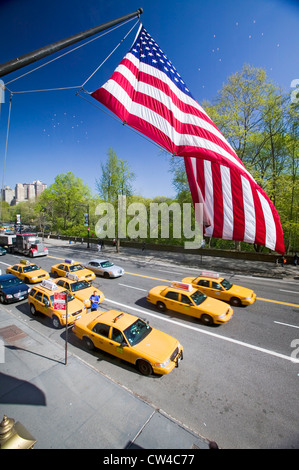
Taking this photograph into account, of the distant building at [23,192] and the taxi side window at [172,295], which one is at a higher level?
the distant building at [23,192]

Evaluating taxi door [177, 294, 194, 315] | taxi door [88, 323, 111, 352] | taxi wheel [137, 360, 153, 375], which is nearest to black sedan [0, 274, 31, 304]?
taxi door [88, 323, 111, 352]

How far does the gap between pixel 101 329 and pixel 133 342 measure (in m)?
1.38

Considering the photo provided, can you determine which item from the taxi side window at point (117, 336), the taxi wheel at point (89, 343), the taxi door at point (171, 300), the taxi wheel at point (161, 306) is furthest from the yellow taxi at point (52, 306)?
the taxi door at point (171, 300)

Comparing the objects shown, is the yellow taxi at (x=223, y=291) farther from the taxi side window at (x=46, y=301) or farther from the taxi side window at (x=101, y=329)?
the taxi side window at (x=46, y=301)

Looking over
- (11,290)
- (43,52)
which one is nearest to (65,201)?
(11,290)

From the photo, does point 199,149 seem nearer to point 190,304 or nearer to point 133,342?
point 133,342

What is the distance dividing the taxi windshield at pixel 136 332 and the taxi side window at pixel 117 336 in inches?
7.6

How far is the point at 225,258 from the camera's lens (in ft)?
83.7

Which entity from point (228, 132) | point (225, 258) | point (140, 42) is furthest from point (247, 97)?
point (140, 42)

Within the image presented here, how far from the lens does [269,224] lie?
557cm

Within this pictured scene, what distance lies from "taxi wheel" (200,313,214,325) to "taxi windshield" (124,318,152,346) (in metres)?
3.27

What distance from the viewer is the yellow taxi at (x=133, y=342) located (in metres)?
6.35
